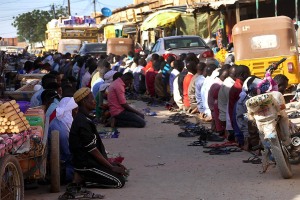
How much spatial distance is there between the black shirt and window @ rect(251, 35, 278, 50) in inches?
374

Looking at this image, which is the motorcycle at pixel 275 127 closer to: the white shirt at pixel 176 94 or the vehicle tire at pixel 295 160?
the vehicle tire at pixel 295 160

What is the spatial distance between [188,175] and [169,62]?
1125 centimetres

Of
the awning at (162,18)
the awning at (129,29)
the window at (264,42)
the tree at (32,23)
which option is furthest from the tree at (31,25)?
the window at (264,42)

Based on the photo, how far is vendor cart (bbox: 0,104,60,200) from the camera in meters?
7.07

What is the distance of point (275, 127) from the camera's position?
8.62m

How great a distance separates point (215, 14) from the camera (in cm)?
3023

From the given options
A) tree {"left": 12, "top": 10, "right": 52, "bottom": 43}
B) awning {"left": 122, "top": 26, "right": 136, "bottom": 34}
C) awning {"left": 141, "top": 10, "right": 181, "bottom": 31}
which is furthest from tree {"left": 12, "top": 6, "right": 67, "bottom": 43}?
awning {"left": 141, "top": 10, "right": 181, "bottom": 31}

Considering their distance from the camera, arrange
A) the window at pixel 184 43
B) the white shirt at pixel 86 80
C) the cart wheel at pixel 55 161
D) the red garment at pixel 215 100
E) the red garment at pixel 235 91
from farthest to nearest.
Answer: the window at pixel 184 43 → the white shirt at pixel 86 80 → the red garment at pixel 215 100 → the red garment at pixel 235 91 → the cart wheel at pixel 55 161

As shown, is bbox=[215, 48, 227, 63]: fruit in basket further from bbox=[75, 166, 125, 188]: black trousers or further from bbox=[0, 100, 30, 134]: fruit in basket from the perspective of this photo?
bbox=[0, 100, 30, 134]: fruit in basket

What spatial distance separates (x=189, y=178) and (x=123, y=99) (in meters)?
6.42

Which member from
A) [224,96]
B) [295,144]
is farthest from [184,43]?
[295,144]

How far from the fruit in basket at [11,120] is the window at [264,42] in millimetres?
10604

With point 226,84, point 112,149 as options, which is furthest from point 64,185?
point 226,84

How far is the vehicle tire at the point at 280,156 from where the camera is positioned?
27.7 ft
